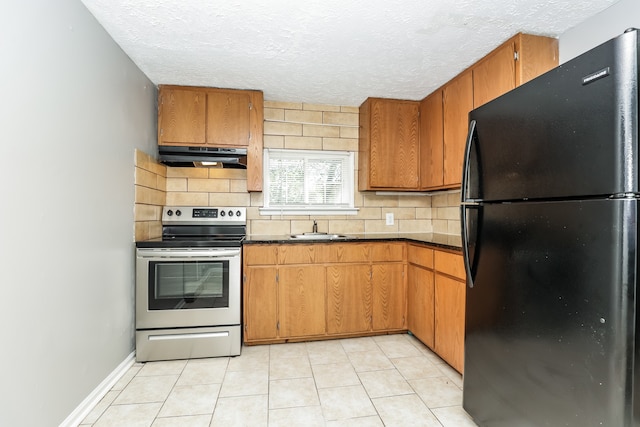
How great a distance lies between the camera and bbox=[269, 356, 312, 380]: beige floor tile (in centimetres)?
228

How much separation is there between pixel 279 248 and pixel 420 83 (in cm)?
194

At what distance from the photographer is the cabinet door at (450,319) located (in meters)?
2.21

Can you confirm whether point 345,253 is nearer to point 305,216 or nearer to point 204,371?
point 305,216

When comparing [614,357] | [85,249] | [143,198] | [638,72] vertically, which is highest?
[638,72]

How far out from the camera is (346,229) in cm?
348

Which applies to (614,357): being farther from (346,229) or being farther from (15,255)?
(346,229)

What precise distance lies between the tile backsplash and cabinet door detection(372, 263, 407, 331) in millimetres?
659

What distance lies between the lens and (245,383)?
2.17 m

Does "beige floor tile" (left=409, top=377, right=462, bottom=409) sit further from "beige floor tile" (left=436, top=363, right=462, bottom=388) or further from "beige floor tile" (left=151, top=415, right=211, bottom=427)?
"beige floor tile" (left=151, top=415, right=211, bottom=427)

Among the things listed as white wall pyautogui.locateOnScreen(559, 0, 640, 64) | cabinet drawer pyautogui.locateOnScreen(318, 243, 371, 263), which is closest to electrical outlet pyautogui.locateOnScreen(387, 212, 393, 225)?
cabinet drawer pyautogui.locateOnScreen(318, 243, 371, 263)

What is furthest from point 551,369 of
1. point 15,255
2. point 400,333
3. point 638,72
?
point 15,255

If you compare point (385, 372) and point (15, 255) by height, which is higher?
point (15, 255)

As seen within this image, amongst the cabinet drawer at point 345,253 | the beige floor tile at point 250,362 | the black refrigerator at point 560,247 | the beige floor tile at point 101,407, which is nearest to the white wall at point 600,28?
the black refrigerator at point 560,247

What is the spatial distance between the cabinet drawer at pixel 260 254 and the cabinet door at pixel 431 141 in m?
1.61
